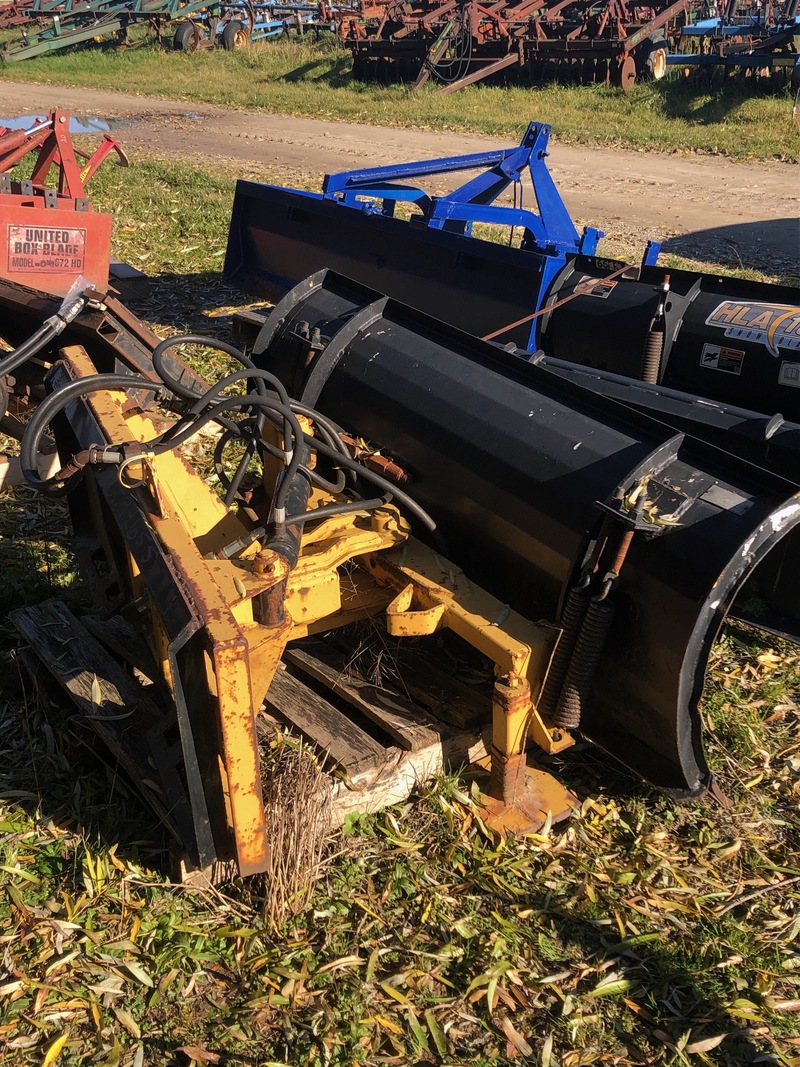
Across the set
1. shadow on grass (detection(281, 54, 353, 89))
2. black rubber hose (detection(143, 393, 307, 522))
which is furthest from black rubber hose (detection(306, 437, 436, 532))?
shadow on grass (detection(281, 54, 353, 89))

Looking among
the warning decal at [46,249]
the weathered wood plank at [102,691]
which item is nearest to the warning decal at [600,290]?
the weathered wood plank at [102,691]

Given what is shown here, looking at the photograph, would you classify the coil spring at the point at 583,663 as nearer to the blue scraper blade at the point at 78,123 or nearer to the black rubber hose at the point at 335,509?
the black rubber hose at the point at 335,509

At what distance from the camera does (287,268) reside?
6.88 meters

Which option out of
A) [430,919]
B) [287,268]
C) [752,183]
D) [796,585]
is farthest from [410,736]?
[752,183]

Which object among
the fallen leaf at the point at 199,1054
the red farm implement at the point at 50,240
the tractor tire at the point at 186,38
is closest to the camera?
the fallen leaf at the point at 199,1054

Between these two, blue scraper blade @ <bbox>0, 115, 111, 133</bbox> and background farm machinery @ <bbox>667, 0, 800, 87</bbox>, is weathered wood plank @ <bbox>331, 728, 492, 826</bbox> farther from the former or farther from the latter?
background farm machinery @ <bbox>667, 0, 800, 87</bbox>

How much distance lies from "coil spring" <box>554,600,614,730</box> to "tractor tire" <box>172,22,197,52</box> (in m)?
26.3

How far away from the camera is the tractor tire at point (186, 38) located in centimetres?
2486

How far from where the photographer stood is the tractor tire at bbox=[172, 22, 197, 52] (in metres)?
24.9

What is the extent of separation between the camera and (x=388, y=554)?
10.8 ft

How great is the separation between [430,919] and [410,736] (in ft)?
1.83

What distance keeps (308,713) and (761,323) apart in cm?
282

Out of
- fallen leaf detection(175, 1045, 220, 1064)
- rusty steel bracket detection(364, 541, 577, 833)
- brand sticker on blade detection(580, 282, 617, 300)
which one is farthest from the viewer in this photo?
brand sticker on blade detection(580, 282, 617, 300)

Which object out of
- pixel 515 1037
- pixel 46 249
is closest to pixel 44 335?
pixel 515 1037
